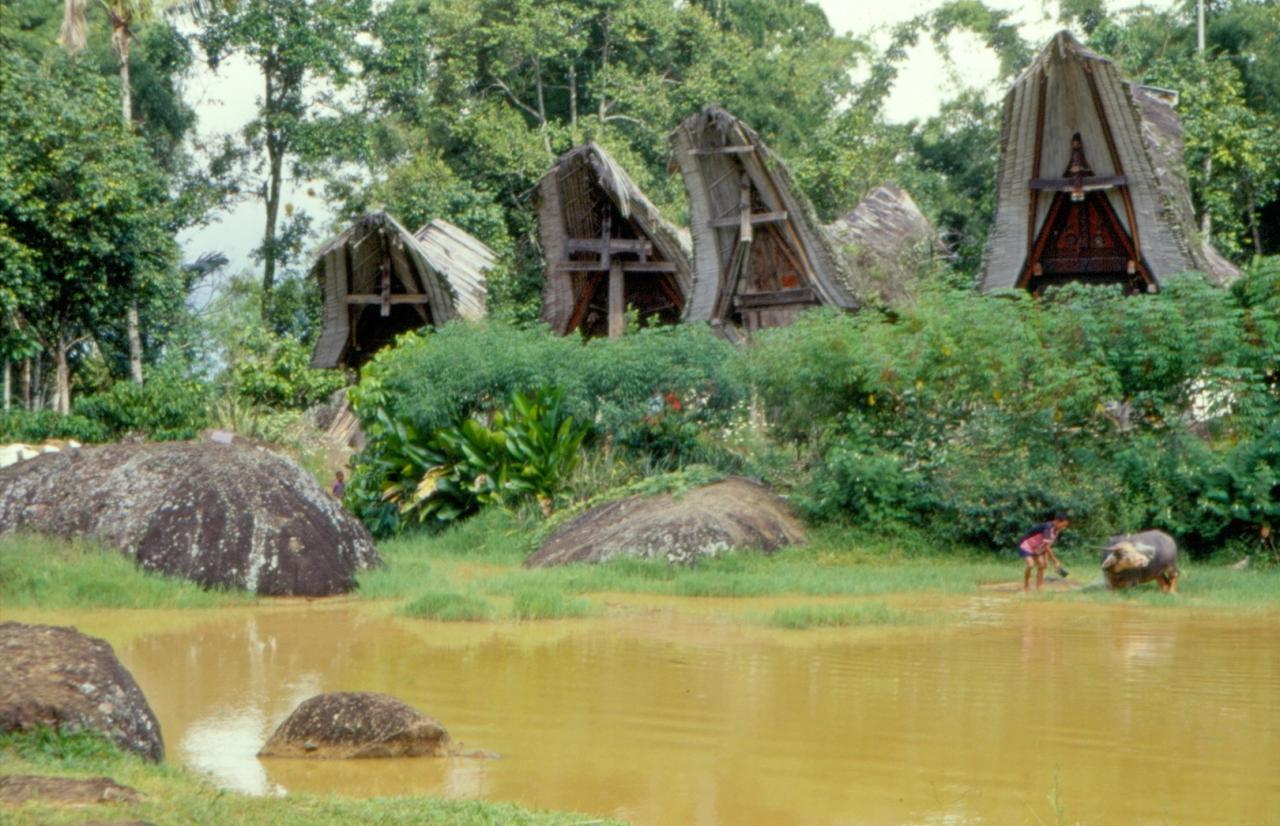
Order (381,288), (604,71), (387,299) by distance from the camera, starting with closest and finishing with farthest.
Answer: (387,299) → (381,288) → (604,71)

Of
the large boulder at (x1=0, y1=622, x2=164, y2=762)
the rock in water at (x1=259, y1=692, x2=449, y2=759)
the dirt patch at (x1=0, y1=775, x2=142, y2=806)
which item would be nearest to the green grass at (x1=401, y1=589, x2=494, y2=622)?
the rock in water at (x1=259, y1=692, x2=449, y2=759)

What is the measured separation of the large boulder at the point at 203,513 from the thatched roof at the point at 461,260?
31.9 feet

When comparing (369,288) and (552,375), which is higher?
(369,288)

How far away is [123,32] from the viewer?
25.2 meters

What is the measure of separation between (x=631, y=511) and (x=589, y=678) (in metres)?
6.02

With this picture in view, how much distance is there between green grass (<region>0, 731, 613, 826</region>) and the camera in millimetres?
5008

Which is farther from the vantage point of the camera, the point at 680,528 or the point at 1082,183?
the point at 1082,183

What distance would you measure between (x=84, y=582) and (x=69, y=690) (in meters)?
5.92

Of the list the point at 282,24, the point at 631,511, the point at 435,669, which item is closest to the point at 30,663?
the point at 435,669

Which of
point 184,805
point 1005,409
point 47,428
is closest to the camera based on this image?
point 184,805

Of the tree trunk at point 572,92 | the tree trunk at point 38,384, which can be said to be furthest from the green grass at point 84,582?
the tree trunk at point 572,92

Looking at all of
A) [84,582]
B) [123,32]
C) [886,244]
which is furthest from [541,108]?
[84,582]

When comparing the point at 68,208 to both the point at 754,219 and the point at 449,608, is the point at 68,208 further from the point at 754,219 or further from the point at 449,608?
the point at 449,608

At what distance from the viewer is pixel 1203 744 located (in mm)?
7238
